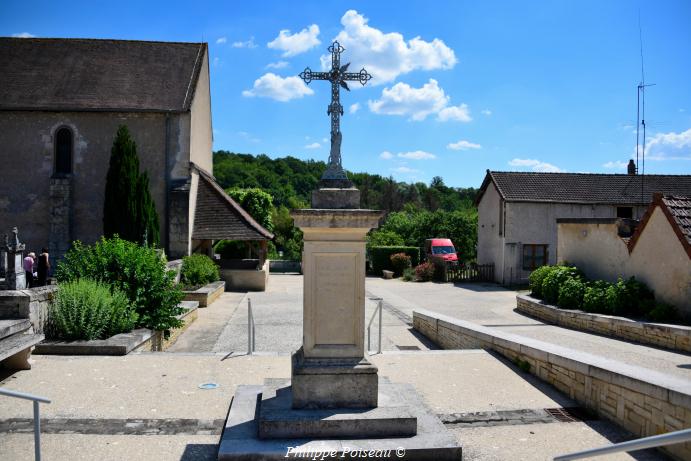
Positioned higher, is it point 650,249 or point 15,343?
point 650,249

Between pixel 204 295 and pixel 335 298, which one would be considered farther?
pixel 204 295

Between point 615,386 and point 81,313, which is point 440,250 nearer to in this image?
point 81,313

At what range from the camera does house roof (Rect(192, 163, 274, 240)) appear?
880 inches

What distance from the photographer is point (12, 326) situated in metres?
7.25

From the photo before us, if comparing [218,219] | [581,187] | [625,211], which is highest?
[581,187]

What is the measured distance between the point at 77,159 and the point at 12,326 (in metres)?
17.2

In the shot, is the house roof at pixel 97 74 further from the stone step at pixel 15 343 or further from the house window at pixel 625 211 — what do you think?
the house window at pixel 625 211

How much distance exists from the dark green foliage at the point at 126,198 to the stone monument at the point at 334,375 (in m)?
15.8

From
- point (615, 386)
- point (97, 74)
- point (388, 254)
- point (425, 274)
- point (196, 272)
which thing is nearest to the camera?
point (615, 386)

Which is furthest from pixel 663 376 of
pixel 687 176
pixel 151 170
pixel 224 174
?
pixel 224 174

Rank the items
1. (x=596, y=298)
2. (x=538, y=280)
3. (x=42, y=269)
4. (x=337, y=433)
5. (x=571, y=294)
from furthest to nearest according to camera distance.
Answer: (x=42, y=269) → (x=538, y=280) → (x=571, y=294) → (x=596, y=298) → (x=337, y=433)

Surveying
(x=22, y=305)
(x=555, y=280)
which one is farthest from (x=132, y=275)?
(x=555, y=280)

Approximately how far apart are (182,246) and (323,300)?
1781 cm

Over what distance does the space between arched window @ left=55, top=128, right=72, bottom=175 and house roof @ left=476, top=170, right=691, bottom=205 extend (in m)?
20.1
